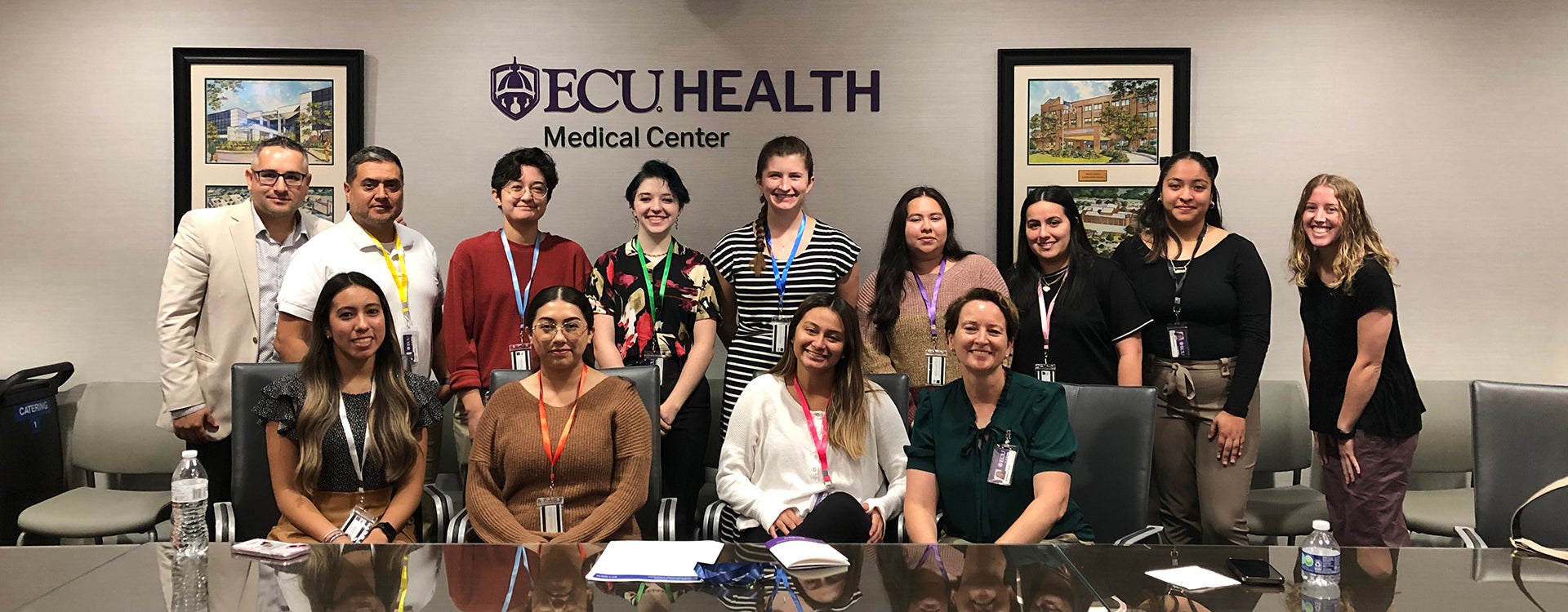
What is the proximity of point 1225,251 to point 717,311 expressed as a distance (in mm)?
1704

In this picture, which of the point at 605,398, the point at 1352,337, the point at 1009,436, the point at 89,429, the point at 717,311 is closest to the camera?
the point at 1009,436

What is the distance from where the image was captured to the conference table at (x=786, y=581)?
1839 mm

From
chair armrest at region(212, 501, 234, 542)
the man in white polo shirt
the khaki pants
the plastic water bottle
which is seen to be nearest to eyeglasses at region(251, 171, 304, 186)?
the man in white polo shirt

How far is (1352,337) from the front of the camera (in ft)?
10.7

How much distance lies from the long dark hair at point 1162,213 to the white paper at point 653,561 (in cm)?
205

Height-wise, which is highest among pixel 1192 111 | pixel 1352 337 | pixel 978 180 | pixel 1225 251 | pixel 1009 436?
pixel 1192 111

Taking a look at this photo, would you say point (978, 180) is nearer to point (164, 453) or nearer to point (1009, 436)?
point (1009, 436)

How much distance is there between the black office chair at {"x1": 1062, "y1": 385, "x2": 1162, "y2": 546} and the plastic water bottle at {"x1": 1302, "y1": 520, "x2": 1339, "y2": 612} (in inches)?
34.6

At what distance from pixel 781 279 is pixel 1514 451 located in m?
2.09

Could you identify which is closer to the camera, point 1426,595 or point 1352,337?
point 1426,595

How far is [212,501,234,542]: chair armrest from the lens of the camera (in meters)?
2.74

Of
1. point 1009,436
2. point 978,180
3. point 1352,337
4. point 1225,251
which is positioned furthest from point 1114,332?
point 978,180

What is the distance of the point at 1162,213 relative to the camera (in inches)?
141

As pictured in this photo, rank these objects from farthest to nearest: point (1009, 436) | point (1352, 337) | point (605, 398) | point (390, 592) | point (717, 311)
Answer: point (717, 311) → point (1352, 337) → point (605, 398) → point (1009, 436) → point (390, 592)
